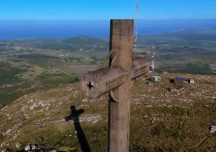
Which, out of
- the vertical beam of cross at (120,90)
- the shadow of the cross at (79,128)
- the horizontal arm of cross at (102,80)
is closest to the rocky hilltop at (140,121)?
the shadow of the cross at (79,128)

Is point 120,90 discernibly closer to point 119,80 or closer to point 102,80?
point 119,80

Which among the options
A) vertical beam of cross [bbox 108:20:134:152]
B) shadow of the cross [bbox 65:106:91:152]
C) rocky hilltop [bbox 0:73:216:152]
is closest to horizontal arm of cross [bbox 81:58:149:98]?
vertical beam of cross [bbox 108:20:134:152]

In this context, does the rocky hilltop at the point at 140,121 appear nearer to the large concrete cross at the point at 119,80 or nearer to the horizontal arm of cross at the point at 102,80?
the large concrete cross at the point at 119,80

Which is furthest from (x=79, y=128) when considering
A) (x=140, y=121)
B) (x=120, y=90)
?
(x=120, y=90)

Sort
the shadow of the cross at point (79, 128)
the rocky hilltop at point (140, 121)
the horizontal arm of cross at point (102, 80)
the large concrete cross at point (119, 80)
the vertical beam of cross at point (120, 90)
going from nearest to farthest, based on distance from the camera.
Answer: the horizontal arm of cross at point (102, 80) < the large concrete cross at point (119, 80) < the vertical beam of cross at point (120, 90) < the rocky hilltop at point (140, 121) < the shadow of the cross at point (79, 128)

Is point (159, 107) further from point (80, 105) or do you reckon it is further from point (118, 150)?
point (118, 150)

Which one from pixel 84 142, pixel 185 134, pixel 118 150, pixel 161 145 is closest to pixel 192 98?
pixel 185 134
